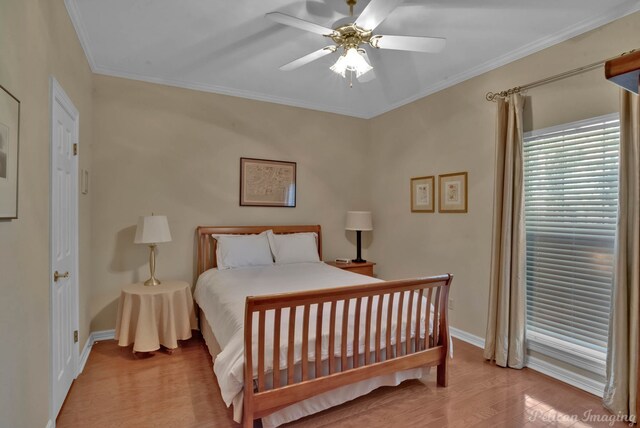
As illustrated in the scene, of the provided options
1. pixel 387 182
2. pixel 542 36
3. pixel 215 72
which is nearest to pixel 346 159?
pixel 387 182

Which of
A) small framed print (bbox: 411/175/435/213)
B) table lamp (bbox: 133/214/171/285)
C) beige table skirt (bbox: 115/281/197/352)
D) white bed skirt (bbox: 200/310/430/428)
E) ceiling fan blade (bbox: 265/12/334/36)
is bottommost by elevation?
white bed skirt (bbox: 200/310/430/428)

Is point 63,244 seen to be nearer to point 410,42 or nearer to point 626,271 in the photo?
point 410,42

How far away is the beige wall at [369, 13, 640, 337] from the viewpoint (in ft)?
8.17

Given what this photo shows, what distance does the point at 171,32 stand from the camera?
2.67 metres

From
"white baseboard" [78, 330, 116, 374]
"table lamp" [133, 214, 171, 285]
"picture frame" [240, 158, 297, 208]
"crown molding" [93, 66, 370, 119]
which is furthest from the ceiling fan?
"white baseboard" [78, 330, 116, 374]

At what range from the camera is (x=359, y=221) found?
14.6 ft

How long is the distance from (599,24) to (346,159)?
2.95 meters

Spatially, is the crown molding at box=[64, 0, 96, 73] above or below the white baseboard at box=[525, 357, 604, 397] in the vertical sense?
above

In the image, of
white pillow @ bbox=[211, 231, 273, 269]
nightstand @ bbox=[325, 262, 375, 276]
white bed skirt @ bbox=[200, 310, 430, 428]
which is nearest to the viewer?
white bed skirt @ bbox=[200, 310, 430, 428]

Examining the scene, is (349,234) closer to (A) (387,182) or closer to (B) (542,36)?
(A) (387,182)

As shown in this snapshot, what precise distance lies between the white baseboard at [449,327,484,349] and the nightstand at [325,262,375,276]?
1240 mm

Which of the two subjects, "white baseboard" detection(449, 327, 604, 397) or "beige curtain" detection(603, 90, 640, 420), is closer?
"beige curtain" detection(603, 90, 640, 420)

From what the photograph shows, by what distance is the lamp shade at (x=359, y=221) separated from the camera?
14.5 feet

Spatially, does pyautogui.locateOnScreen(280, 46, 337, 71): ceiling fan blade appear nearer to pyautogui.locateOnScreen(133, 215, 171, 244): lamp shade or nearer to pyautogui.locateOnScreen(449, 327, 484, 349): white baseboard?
pyautogui.locateOnScreen(133, 215, 171, 244): lamp shade
